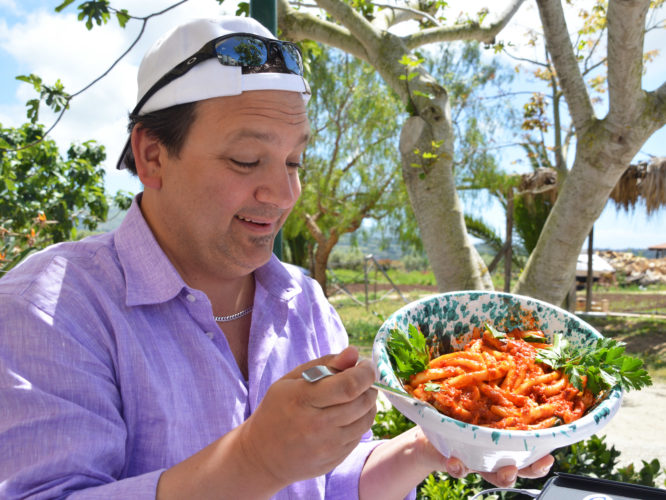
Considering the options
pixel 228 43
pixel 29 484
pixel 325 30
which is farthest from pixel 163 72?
pixel 325 30

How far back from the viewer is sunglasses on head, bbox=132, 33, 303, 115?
118cm

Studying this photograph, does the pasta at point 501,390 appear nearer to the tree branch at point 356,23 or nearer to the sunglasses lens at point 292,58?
the sunglasses lens at point 292,58

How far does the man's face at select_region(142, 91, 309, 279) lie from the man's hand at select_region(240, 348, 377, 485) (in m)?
0.45

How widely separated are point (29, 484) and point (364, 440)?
94 centimetres

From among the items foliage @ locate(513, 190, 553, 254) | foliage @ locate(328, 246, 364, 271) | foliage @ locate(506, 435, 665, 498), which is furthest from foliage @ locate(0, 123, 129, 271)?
foliage @ locate(328, 246, 364, 271)

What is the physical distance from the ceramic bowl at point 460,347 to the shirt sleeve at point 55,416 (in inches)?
19.2

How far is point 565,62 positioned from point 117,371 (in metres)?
2.87

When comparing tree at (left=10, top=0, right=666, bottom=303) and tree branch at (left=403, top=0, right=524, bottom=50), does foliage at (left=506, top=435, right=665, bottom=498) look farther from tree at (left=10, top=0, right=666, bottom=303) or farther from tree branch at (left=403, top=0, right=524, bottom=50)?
tree branch at (left=403, top=0, right=524, bottom=50)

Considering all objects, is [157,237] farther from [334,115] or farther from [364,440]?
[334,115]

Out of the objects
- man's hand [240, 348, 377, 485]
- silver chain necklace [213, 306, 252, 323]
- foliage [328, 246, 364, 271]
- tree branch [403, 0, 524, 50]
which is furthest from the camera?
foliage [328, 246, 364, 271]

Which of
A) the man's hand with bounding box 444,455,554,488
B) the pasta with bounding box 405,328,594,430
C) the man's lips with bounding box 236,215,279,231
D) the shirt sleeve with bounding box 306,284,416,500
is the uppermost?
the man's lips with bounding box 236,215,279,231

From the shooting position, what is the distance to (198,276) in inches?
52.6

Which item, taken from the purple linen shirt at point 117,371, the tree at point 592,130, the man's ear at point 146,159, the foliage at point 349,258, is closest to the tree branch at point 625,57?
the tree at point 592,130

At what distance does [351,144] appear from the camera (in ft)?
53.7
